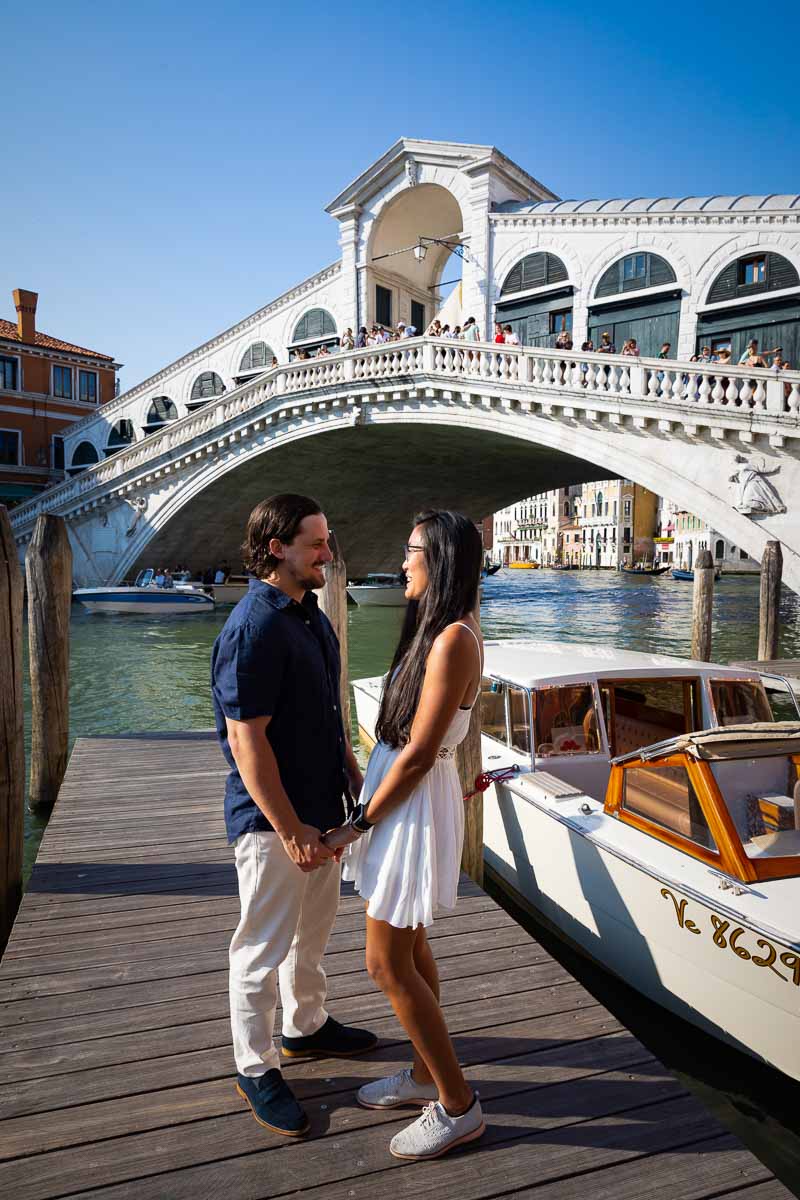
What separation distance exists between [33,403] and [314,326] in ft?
48.6

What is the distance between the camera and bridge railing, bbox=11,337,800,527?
12586mm

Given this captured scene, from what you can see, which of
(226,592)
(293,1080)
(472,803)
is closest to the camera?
(293,1080)

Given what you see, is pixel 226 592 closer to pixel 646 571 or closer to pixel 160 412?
pixel 160 412

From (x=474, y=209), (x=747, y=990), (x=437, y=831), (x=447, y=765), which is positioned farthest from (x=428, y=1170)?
(x=474, y=209)

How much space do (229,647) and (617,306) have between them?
1964cm

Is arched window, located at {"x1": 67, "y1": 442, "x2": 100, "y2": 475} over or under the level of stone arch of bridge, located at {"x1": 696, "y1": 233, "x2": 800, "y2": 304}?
under

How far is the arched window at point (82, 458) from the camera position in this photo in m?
33.8

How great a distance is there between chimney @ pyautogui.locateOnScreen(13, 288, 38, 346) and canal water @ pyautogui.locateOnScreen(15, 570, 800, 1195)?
17.2 m

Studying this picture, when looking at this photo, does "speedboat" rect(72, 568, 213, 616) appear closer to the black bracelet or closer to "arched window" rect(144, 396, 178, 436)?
"arched window" rect(144, 396, 178, 436)

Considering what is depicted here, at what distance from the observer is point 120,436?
108 feet

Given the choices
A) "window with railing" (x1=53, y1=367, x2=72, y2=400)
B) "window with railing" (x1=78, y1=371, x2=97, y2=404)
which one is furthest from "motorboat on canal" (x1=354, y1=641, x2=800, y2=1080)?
"window with railing" (x1=78, y1=371, x2=97, y2=404)

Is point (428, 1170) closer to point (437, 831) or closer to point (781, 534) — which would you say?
point (437, 831)

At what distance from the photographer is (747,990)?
9.66ft

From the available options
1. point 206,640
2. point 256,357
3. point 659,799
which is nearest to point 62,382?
point 256,357
